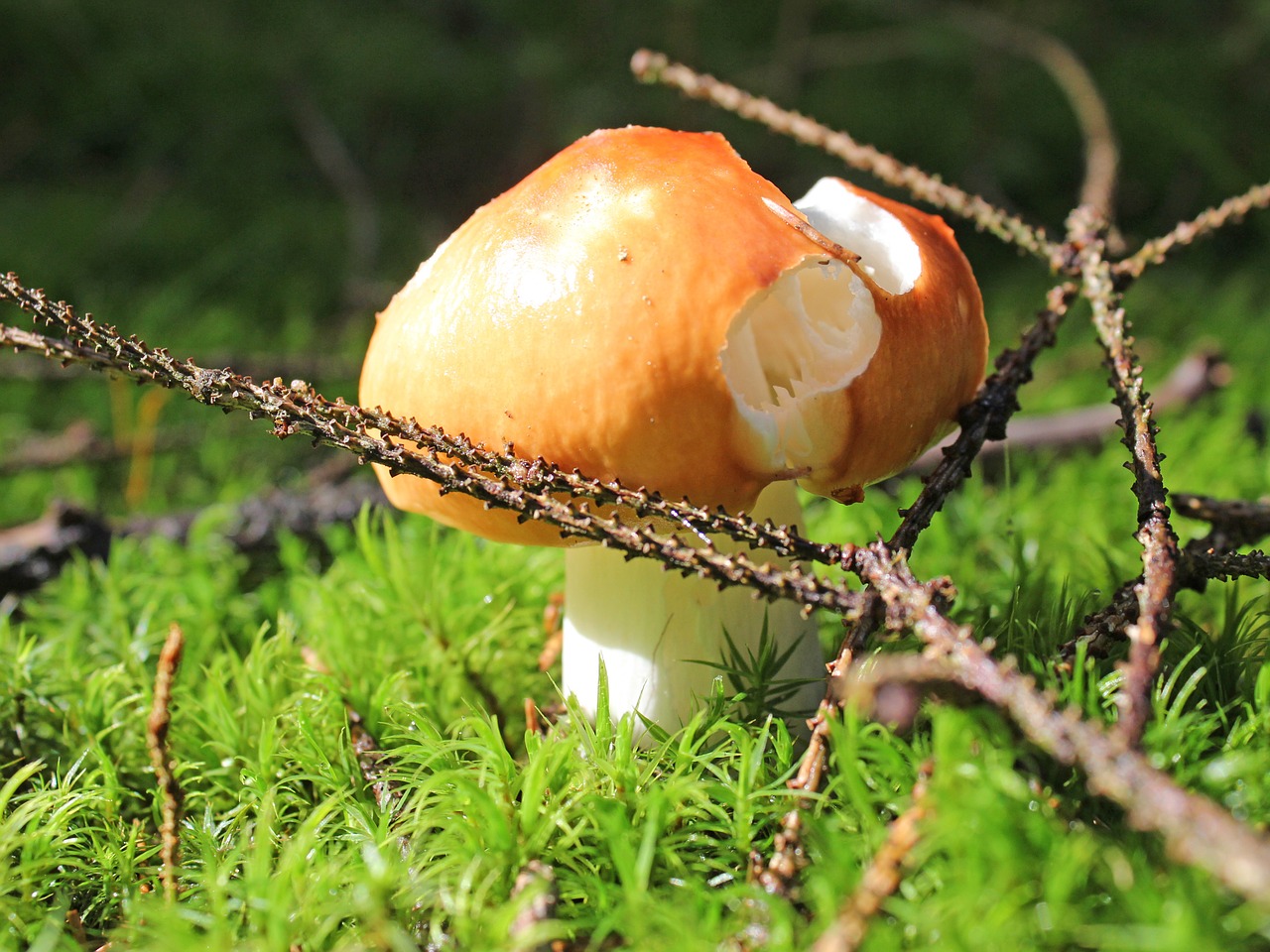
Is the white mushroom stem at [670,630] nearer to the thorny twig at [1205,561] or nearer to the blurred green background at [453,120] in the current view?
the thorny twig at [1205,561]

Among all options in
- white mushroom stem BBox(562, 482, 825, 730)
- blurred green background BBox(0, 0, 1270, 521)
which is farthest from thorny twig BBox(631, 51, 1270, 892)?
blurred green background BBox(0, 0, 1270, 521)

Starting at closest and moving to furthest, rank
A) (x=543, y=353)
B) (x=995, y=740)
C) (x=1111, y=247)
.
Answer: (x=995, y=740), (x=543, y=353), (x=1111, y=247)

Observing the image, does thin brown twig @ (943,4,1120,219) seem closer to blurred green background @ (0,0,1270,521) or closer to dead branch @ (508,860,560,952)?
blurred green background @ (0,0,1270,521)

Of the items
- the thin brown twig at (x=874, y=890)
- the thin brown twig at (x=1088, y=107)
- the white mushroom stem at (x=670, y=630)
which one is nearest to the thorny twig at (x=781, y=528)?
the thin brown twig at (x=874, y=890)

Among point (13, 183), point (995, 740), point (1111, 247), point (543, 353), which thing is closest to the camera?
point (995, 740)

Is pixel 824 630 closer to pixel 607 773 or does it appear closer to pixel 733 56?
pixel 607 773

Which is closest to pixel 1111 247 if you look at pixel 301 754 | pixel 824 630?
pixel 824 630
